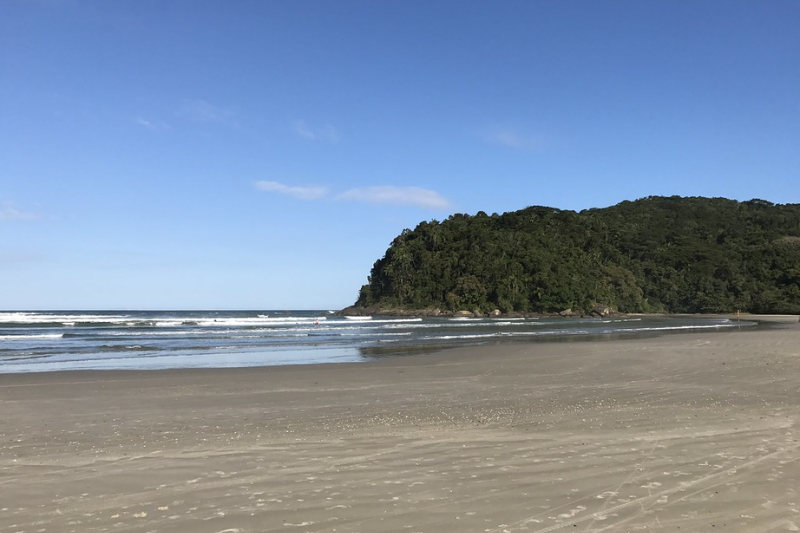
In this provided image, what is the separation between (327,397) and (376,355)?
35.1 feet

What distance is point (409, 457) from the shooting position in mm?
6336

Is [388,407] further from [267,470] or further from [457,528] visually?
[457,528]

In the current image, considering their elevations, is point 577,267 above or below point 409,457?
above

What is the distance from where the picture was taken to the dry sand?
450cm

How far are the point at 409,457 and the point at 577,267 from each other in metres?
106

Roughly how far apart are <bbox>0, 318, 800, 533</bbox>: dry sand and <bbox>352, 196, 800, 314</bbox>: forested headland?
289 ft

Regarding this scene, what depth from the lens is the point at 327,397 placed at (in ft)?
37.4

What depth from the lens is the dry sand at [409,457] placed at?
450 centimetres

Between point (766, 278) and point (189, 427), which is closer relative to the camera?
point (189, 427)

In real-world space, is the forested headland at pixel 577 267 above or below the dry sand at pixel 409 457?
above

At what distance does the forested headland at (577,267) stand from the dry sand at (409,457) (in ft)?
289

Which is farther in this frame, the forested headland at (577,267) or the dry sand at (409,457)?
the forested headland at (577,267)

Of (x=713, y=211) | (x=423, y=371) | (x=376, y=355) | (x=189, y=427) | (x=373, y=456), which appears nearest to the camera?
(x=373, y=456)

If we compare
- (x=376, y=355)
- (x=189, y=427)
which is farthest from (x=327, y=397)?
(x=376, y=355)
